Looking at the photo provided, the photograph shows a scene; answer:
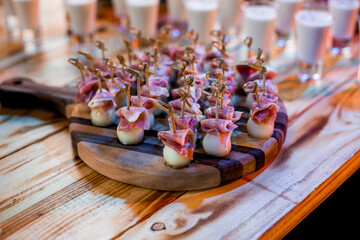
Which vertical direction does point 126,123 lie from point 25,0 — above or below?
below

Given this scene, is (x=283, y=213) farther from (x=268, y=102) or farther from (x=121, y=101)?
(x=121, y=101)

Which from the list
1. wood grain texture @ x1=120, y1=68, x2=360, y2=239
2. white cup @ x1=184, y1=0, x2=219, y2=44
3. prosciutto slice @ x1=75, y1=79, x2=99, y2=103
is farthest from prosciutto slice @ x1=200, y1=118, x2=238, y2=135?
white cup @ x1=184, y1=0, x2=219, y2=44

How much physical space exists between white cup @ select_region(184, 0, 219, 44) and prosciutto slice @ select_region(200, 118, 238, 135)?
938 millimetres

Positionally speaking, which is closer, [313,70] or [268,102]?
[268,102]

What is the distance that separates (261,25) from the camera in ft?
5.59

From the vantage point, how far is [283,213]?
0.95m

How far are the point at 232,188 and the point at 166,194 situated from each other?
16cm

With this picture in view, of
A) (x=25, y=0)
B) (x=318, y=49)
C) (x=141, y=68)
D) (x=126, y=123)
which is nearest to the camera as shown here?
(x=126, y=123)

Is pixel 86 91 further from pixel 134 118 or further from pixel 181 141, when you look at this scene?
pixel 181 141

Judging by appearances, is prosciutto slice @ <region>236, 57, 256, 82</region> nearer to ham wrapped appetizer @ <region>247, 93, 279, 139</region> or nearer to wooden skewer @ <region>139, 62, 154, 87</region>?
ham wrapped appetizer @ <region>247, 93, 279, 139</region>

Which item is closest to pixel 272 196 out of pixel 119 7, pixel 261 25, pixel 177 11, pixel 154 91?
pixel 154 91

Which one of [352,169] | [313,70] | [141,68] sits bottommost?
[352,169]

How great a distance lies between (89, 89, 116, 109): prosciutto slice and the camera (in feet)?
3.78

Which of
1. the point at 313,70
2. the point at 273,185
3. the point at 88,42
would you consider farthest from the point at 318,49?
the point at 88,42
